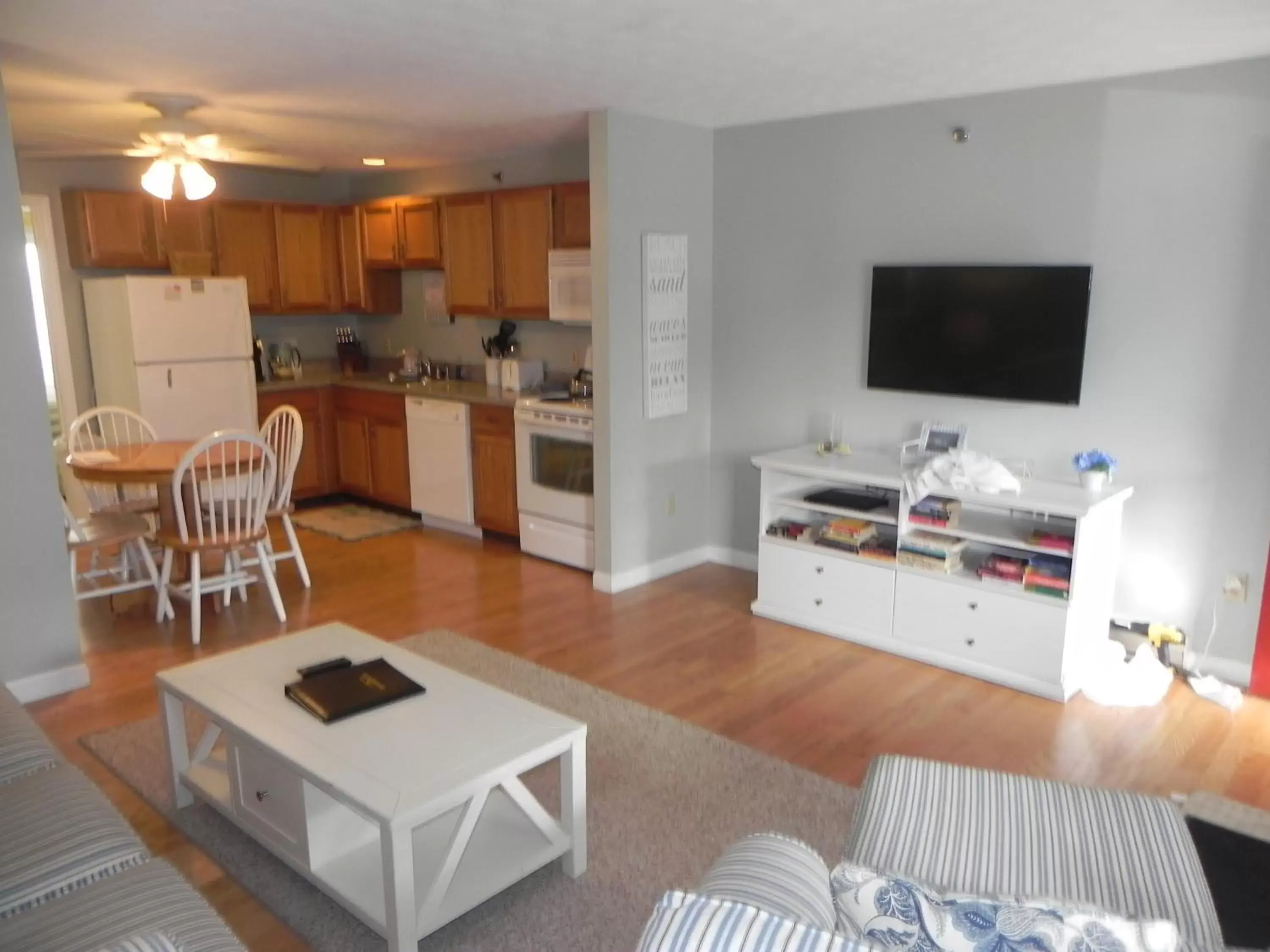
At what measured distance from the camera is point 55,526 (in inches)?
135

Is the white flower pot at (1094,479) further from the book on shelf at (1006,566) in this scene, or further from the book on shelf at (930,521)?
the book on shelf at (930,521)

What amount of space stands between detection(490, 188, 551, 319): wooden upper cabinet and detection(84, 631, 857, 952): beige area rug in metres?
2.65

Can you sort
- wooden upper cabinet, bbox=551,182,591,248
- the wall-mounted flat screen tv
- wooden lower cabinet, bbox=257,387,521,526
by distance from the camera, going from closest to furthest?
the wall-mounted flat screen tv → wooden upper cabinet, bbox=551,182,591,248 → wooden lower cabinet, bbox=257,387,521,526

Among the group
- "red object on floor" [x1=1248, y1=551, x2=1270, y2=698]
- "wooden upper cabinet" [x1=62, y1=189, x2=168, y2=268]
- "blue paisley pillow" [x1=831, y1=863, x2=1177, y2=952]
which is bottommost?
"red object on floor" [x1=1248, y1=551, x2=1270, y2=698]

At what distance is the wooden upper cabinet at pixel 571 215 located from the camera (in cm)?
501

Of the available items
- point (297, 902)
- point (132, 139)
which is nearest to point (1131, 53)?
point (297, 902)

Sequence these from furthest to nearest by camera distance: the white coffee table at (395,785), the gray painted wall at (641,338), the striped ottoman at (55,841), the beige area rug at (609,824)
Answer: the gray painted wall at (641,338) → the beige area rug at (609,824) → the white coffee table at (395,785) → the striped ottoman at (55,841)

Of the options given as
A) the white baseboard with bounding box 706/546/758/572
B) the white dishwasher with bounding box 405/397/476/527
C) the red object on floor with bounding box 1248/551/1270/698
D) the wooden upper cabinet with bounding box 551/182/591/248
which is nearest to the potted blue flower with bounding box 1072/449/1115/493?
the red object on floor with bounding box 1248/551/1270/698

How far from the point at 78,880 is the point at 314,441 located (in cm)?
489

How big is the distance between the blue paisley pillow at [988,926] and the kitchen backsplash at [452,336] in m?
4.59

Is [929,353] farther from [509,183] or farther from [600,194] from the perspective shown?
[509,183]

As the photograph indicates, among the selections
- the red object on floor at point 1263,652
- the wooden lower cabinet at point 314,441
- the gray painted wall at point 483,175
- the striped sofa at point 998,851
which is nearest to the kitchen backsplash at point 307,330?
the wooden lower cabinet at point 314,441

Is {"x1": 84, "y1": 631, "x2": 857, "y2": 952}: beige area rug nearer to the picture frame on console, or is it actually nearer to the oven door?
the oven door

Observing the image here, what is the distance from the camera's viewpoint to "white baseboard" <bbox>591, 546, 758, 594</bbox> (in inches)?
186
